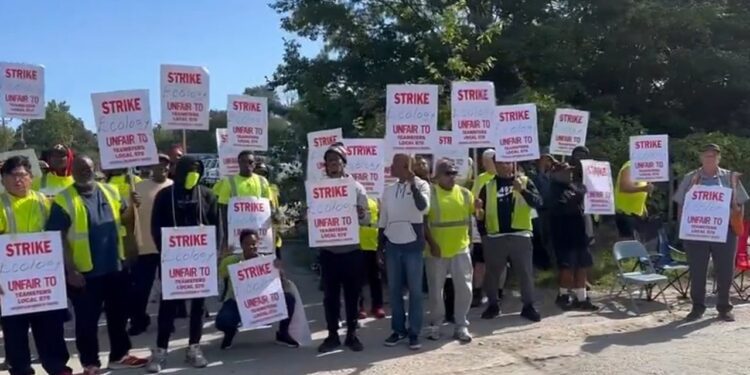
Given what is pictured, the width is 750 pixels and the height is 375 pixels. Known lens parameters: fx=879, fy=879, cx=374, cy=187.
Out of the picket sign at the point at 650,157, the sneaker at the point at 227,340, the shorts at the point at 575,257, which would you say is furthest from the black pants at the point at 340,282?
the picket sign at the point at 650,157

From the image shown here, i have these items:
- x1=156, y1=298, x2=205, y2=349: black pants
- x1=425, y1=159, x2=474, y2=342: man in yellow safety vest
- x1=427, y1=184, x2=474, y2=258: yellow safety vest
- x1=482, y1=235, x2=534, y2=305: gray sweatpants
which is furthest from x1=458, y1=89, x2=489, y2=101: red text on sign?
x1=156, y1=298, x2=205, y2=349: black pants

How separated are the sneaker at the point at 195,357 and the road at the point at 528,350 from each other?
0.09m

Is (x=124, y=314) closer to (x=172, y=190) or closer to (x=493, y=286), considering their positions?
(x=172, y=190)

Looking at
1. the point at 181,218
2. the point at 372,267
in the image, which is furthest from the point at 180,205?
the point at 372,267

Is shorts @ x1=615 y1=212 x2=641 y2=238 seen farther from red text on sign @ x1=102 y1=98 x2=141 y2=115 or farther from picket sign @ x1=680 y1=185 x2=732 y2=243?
red text on sign @ x1=102 y1=98 x2=141 y2=115

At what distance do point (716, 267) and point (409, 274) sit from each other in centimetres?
374

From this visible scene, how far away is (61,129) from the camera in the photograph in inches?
891

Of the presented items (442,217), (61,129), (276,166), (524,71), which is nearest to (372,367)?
(442,217)

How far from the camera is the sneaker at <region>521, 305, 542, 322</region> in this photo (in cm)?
965

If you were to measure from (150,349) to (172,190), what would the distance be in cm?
180

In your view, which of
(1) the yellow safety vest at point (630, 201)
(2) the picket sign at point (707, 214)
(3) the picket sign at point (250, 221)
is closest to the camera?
(3) the picket sign at point (250, 221)

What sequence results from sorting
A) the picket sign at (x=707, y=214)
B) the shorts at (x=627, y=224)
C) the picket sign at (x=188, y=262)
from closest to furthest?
the picket sign at (x=188, y=262) → the picket sign at (x=707, y=214) → the shorts at (x=627, y=224)

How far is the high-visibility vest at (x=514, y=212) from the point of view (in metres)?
9.55

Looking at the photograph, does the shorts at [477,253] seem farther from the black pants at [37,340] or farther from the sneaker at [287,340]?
the black pants at [37,340]
